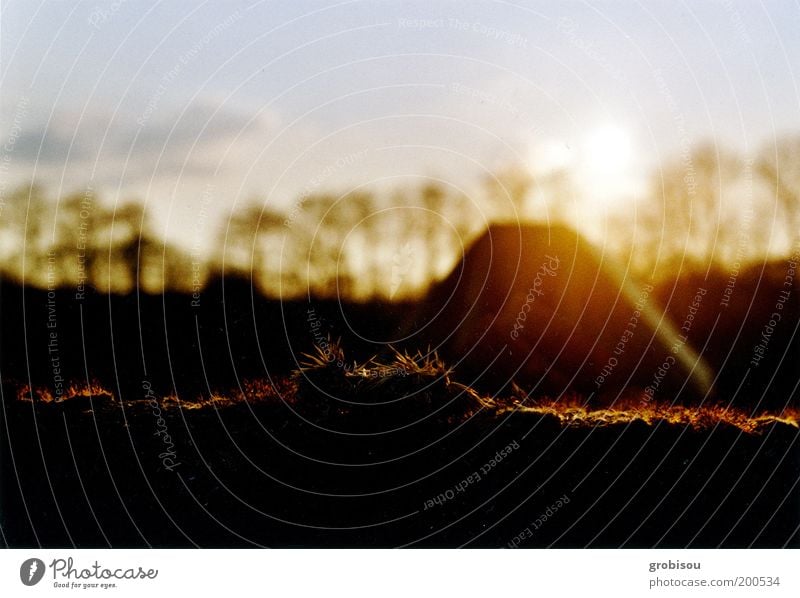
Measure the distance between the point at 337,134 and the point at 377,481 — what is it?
3.64 ft

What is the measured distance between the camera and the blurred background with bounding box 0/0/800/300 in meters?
2.29

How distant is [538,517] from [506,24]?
1573 mm
